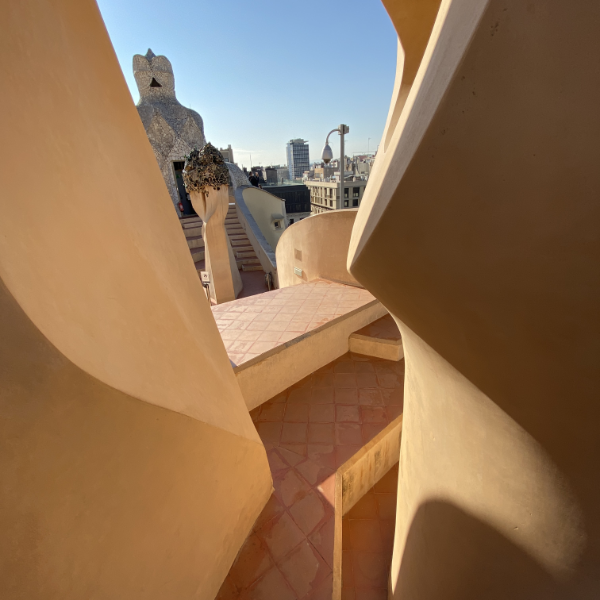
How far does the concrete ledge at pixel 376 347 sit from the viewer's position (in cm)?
515

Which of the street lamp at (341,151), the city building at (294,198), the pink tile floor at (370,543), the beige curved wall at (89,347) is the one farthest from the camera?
the city building at (294,198)

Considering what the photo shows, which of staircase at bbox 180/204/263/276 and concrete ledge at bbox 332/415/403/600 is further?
staircase at bbox 180/204/263/276

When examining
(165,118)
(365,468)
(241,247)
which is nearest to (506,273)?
(365,468)

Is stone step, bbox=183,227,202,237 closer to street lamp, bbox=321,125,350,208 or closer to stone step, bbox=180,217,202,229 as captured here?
stone step, bbox=180,217,202,229

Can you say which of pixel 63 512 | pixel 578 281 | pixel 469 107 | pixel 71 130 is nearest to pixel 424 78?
pixel 469 107

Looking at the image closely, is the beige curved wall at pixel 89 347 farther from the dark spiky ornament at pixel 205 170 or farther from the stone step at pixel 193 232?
the stone step at pixel 193 232

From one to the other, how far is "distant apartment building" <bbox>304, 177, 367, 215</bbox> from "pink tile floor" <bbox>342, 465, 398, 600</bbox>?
1072 inches

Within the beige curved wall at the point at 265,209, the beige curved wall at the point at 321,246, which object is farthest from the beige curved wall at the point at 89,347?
the beige curved wall at the point at 265,209

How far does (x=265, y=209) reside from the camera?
661 inches

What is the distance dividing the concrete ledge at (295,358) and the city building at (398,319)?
1747 millimetres

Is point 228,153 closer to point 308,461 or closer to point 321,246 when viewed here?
point 321,246

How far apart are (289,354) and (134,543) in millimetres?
3057

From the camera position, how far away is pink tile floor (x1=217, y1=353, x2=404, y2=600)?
273cm

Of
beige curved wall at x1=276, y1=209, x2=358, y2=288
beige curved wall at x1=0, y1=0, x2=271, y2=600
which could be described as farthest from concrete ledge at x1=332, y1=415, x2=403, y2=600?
beige curved wall at x1=276, y1=209, x2=358, y2=288
